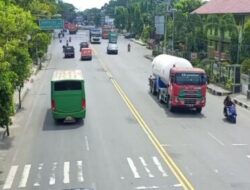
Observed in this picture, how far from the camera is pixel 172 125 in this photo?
2961cm

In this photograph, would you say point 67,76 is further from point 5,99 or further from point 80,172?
point 80,172

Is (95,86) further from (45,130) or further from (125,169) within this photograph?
(125,169)

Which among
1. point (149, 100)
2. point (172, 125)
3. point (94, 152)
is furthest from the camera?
point (149, 100)

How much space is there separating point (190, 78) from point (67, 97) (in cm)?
808

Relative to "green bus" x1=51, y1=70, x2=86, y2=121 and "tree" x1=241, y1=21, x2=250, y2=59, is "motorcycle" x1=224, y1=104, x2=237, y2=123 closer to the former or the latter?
"green bus" x1=51, y1=70, x2=86, y2=121

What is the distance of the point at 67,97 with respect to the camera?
28.8 meters

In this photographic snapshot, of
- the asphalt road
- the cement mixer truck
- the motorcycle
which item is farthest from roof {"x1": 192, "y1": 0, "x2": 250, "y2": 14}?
the motorcycle

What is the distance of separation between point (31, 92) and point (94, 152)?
21.1m

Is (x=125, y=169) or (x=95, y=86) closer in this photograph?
(x=125, y=169)

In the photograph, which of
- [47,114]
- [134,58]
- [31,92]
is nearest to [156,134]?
[47,114]

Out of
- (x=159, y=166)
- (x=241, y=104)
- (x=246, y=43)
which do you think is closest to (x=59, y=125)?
(x=159, y=166)

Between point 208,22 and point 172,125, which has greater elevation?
point 208,22

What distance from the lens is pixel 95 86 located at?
152 feet

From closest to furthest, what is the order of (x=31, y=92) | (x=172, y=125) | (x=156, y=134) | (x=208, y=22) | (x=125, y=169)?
(x=125, y=169)
(x=156, y=134)
(x=172, y=125)
(x=31, y=92)
(x=208, y=22)
